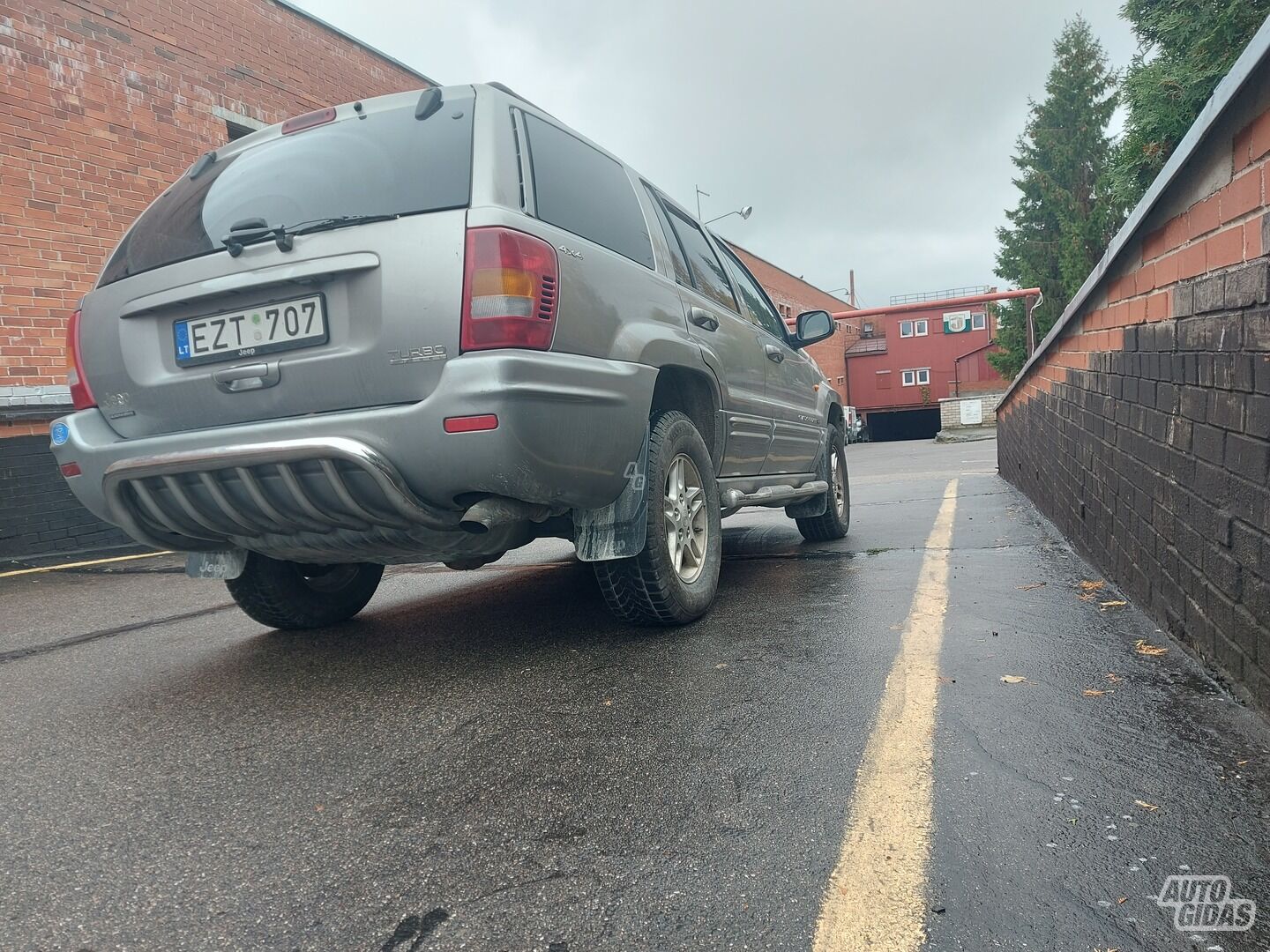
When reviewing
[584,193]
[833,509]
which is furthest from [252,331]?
[833,509]

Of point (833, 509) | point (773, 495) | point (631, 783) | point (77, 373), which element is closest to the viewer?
point (631, 783)

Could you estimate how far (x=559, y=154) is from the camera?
10.3ft

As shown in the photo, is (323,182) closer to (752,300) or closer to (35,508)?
(752,300)

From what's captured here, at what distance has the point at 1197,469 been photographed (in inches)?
101

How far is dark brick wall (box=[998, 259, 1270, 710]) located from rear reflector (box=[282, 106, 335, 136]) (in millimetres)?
2859

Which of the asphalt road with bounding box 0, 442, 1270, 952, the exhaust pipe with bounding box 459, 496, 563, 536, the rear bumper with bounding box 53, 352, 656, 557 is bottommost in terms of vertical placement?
the asphalt road with bounding box 0, 442, 1270, 952

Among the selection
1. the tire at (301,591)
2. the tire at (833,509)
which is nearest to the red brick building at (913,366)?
the tire at (833,509)

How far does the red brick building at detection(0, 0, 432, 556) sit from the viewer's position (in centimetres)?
773

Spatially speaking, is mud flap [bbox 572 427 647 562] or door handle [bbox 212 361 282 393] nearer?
door handle [bbox 212 361 282 393]

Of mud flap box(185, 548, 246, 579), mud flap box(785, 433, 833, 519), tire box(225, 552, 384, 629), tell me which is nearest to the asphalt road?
tire box(225, 552, 384, 629)

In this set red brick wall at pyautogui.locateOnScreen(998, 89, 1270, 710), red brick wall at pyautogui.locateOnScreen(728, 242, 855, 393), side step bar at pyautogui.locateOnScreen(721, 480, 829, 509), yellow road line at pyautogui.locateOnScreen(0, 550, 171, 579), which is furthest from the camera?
red brick wall at pyautogui.locateOnScreen(728, 242, 855, 393)

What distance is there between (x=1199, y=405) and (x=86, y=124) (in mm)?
9903

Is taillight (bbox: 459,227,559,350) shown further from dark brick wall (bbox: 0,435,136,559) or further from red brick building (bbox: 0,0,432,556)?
red brick building (bbox: 0,0,432,556)

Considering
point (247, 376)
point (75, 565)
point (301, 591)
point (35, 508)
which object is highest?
point (247, 376)
